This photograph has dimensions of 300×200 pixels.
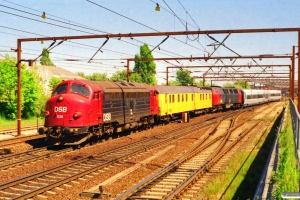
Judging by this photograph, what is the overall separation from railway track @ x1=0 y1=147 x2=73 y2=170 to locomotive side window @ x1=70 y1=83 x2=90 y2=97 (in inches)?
111

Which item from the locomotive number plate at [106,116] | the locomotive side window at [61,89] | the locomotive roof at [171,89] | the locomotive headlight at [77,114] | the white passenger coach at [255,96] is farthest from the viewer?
the white passenger coach at [255,96]

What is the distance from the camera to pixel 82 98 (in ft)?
61.7

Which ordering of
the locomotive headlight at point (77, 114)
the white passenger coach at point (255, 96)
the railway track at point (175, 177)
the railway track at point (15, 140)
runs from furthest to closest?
the white passenger coach at point (255, 96) < the railway track at point (15, 140) < the locomotive headlight at point (77, 114) < the railway track at point (175, 177)

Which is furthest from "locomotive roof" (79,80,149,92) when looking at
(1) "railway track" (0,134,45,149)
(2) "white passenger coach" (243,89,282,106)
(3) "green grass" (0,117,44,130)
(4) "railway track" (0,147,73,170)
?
(2) "white passenger coach" (243,89,282,106)

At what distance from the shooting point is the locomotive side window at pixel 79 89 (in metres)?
19.1

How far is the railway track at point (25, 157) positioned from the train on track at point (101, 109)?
0.85 metres

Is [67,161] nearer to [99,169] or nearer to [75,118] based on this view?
[99,169]

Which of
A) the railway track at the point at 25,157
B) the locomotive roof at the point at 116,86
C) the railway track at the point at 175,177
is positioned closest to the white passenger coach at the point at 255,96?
the locomotive roof at the point at 116,86

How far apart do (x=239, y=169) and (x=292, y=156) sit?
3.68 metres

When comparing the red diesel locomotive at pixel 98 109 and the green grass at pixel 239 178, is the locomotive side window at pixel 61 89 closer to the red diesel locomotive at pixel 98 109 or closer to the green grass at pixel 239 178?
the red diesel locomotive at pixel 98 109

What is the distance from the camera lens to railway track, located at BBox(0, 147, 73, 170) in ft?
48.4

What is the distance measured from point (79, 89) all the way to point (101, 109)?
5.17 feet

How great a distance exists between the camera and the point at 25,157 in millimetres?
16500

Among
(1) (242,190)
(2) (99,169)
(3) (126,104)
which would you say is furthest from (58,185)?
(3) (126,104)
